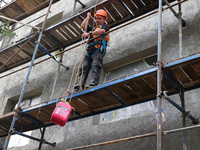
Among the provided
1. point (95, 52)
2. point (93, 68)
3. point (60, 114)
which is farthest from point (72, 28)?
point (60, 114)

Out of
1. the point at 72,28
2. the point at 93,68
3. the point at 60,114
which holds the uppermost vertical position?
the point at 72,28

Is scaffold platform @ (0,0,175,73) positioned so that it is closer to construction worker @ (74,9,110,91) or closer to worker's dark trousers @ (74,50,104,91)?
construction worker @ (74,9,110,91)

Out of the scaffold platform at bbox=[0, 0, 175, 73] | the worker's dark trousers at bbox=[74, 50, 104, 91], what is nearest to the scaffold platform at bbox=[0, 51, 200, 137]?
the worker's dark trousers at bbox=[74, 50, 104, 91]

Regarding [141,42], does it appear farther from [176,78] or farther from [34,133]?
[34,133]

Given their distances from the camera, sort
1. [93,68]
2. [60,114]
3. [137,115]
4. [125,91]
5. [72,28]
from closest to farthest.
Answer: [60,114], [125,91], [93,68], [137,115], [72,28]

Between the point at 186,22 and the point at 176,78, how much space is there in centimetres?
233

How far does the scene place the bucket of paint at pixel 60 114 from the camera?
5.85 m

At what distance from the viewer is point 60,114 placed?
19.3 ft

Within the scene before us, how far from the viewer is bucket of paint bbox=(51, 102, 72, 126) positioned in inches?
230

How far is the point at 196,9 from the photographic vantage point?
779 centimetres

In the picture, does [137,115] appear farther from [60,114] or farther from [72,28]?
[72,28]

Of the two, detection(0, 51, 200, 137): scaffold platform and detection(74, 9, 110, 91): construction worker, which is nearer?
detection(0, 51, 200, 137): scaffold platform

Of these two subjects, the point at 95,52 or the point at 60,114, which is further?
the point at 95,52

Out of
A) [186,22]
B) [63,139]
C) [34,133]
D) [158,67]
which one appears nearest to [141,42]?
[186,22]
